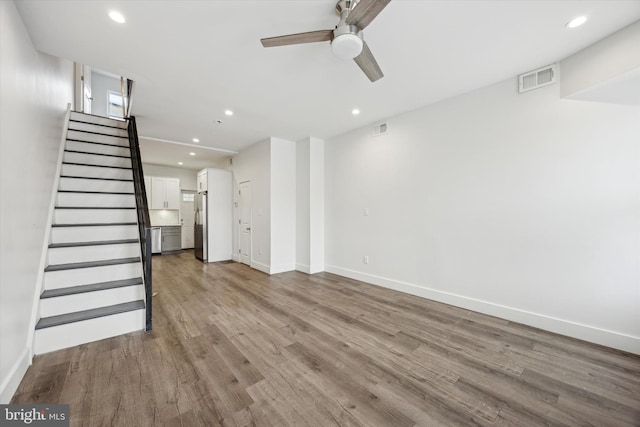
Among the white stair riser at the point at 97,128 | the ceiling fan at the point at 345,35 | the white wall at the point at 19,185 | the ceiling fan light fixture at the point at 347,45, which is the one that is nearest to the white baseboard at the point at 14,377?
the white wall at the point at 19,185

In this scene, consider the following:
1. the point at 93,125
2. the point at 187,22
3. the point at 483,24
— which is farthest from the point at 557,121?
the point at 93,125

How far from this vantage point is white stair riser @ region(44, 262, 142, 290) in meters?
2.54

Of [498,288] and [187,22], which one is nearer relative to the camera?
[187,22]

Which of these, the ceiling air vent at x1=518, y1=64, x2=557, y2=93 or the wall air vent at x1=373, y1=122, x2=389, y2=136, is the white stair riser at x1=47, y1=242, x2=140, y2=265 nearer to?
the wall air vent at x1=373, y1=122, x2=389, y2=136

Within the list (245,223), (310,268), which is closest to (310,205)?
(310,268)

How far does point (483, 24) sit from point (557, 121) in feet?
4.78

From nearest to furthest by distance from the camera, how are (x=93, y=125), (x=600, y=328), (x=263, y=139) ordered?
(x=600, y=328) → (x=93, y=125) → (x=263, y=139)

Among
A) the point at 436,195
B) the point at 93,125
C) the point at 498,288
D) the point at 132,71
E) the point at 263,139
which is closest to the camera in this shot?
the point at 132,71

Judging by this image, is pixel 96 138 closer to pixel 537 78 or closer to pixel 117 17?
pixel 117 17

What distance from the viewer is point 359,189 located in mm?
4680

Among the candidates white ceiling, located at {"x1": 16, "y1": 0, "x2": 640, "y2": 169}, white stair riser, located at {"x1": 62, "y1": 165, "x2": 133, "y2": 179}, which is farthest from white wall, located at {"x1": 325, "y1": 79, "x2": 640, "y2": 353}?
white stair riser, located at {"x1": 62, "y1": 165, "x2": 133, "y2": 179}

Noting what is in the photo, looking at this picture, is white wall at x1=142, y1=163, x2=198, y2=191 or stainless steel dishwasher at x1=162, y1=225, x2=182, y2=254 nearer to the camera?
stainless steel dishwasher at x1=162, y1=225, x2=182, y2=254

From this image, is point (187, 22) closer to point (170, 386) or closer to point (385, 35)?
point (385, 35)

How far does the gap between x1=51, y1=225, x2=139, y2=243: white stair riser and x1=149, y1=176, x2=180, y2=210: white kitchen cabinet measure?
199 inches
